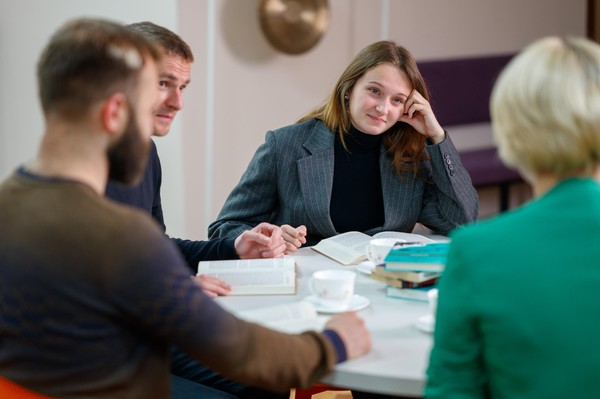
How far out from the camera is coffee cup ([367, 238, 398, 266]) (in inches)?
77.8

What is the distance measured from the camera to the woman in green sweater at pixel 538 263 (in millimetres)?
1220

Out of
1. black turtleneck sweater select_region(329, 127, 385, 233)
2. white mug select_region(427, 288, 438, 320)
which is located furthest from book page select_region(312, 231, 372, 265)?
white mug select_region(427, 288, 438, 320)

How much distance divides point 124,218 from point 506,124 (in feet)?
1.98

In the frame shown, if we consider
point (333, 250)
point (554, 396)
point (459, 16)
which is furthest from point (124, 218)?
point (459, 16)

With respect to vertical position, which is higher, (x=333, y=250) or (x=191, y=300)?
(x=191, y=300)

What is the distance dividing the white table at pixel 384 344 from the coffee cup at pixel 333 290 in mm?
50

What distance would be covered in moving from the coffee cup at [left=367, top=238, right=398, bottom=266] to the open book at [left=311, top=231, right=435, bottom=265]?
0.30 feet

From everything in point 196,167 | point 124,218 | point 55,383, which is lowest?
point 196,167

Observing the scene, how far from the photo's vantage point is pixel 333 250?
2244mm

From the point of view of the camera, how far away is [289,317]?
5.54 feet

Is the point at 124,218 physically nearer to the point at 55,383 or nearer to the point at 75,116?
the point at 75,116

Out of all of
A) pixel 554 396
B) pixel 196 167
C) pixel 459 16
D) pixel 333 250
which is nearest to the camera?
pixel 554 396

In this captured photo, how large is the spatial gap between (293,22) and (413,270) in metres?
2.83

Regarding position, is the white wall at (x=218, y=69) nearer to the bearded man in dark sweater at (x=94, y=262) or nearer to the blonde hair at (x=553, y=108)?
the bearded man in dark sweater at (x=94, y=262)
